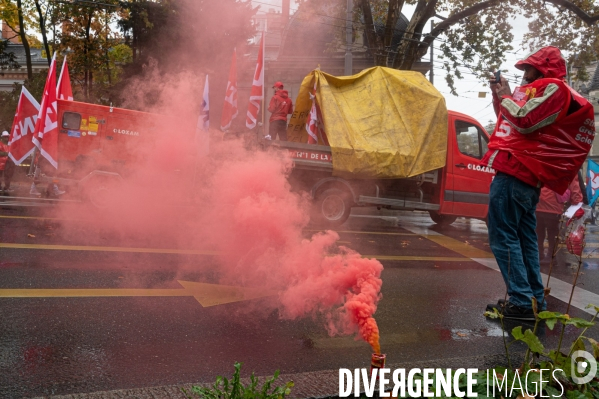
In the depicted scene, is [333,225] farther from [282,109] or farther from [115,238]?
[115,238]

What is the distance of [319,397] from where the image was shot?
2467 mm

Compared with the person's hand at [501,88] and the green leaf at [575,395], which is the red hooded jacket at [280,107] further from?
the green leaf at [575,395]

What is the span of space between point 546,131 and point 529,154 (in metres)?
0.23

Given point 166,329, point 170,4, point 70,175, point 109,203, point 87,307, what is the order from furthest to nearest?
1. point 170,4
2. point 70,175
3. point 109,203
4. point 87,307
5. point 166,329

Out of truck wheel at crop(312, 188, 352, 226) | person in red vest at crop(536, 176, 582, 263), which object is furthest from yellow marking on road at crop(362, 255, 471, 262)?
truck wheel at crop(312, 188, 352, 226)

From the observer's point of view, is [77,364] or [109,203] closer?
[77,364]

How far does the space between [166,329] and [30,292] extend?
1461mm

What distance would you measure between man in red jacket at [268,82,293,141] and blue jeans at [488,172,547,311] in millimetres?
7578

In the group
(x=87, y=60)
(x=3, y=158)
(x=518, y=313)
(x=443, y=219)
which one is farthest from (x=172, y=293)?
(x=87, y=60)

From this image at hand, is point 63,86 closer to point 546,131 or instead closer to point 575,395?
point 546,131

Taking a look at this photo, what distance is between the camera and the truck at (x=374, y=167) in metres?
9.93

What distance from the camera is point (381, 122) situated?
33.7 feet

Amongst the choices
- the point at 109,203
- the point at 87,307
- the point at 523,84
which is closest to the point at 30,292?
the point at 87,307

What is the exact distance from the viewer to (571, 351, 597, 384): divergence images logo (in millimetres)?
2592
